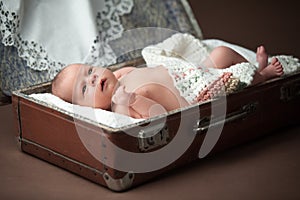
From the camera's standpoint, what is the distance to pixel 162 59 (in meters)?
2.55

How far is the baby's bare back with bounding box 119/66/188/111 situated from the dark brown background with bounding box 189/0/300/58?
1.04m

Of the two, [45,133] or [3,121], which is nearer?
[45,133]

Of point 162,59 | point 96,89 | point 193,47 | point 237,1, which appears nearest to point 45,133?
point 96,89

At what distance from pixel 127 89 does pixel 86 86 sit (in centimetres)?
13

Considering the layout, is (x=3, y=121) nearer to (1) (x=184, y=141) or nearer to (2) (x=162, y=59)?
(2) (x=162, y=59)

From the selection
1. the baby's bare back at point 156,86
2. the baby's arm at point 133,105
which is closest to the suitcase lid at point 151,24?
the baby's bare back at point 156,86

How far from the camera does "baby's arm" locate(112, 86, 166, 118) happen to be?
7.00 ft

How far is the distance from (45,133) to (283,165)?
68 cm

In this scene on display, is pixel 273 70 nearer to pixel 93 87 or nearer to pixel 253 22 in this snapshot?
pixel 93 87

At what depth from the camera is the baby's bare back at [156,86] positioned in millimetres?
2258

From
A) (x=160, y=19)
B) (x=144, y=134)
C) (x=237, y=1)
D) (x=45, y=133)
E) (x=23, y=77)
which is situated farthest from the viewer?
(x=237, y=1)

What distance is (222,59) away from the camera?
8.15 feet

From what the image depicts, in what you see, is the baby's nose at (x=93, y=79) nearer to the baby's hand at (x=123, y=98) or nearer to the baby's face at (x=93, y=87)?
the baby's face at (x=93, y=87)

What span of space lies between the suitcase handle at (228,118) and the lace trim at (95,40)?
74cm
